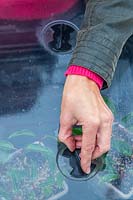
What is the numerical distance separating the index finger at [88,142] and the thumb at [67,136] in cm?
3

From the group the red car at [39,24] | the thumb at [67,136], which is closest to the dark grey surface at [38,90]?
the red car at [39,24]

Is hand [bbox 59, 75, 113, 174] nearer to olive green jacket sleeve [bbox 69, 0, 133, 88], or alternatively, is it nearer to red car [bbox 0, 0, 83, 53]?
olive green jacket sleeve [bbox 69, 0, 133, 88]

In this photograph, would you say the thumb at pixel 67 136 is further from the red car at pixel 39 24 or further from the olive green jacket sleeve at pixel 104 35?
the red car at pixel 39 24

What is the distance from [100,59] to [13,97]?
31cm

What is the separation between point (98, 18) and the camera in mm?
1129

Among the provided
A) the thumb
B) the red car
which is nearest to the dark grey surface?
the red car

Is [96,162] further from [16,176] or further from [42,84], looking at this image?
[42,84]

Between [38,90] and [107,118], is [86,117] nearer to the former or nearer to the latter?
[107,118]

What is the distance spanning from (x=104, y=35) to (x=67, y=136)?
0.75 feet

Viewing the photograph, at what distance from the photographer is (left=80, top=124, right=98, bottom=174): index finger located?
3.26 feet

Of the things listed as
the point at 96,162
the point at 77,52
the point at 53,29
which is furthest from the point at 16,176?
the point at 53,29

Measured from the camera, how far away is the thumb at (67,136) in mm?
1029

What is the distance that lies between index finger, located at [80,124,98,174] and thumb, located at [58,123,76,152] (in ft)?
0.11

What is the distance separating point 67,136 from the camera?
1.04m
